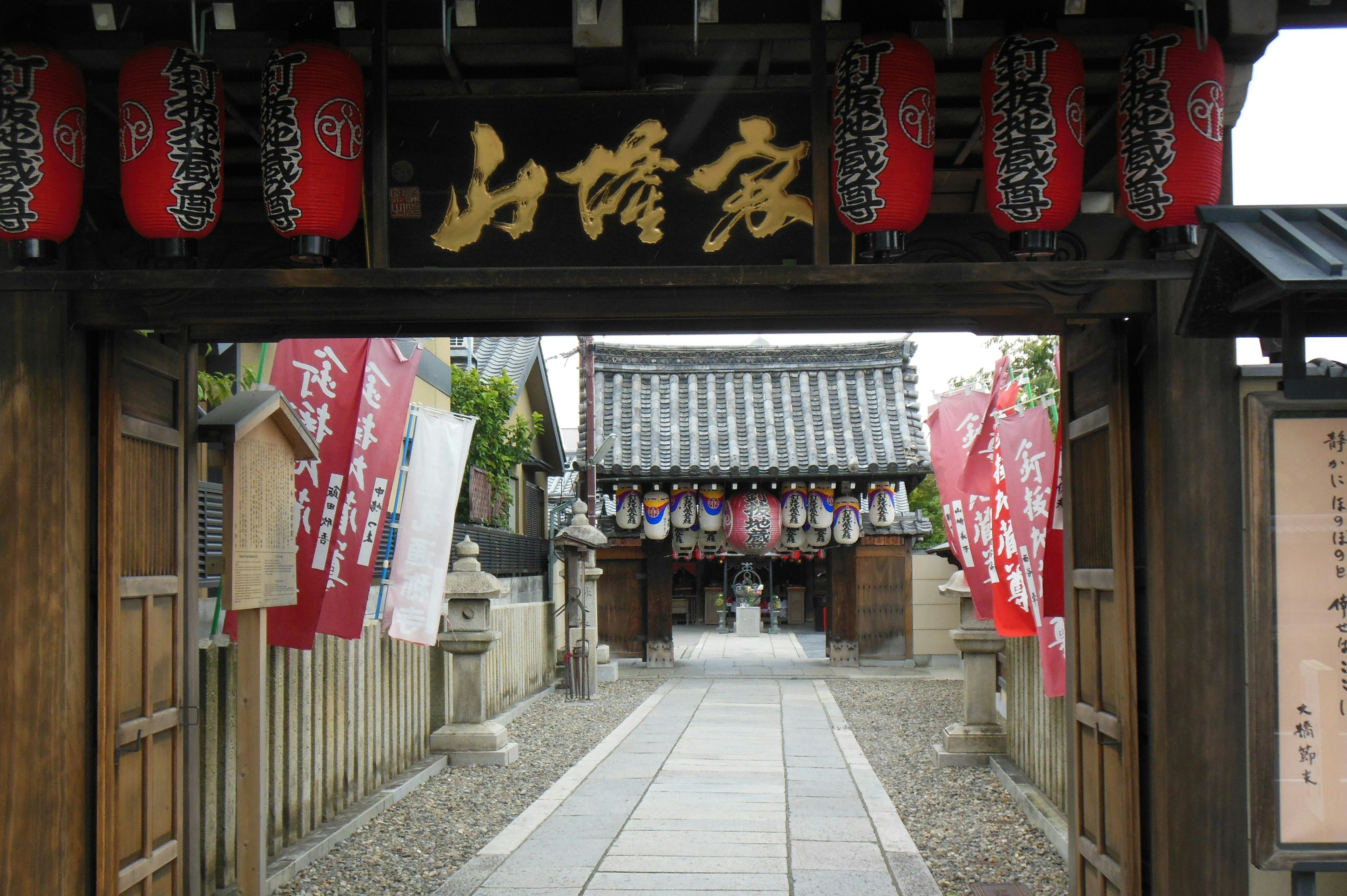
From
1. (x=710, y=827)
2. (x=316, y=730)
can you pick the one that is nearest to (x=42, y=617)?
(x=316, y=730)

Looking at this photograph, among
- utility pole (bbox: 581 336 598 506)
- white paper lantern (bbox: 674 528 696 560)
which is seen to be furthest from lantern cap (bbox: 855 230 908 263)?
white paper lantern (bbox: 674 528 696 560)

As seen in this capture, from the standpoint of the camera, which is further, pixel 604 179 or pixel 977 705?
pixel 977 705

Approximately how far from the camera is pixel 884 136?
464 centimetres

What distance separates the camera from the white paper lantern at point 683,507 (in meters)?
22.0

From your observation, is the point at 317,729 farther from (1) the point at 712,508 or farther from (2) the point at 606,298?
(1) the point at 712,508

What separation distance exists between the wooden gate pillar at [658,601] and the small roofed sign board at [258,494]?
Result: 52.1 feet

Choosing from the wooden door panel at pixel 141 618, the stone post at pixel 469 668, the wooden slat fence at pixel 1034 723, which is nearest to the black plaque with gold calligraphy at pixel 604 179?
the wooden door panel at pixel 141 618

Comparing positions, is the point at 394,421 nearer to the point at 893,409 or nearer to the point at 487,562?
the point at 487,562

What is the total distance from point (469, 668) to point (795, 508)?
11506 millimetres

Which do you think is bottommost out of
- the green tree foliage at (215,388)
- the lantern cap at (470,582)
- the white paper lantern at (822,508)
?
the lantern cap at (470,582)

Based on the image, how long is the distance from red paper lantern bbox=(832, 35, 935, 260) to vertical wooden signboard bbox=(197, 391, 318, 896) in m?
3.54

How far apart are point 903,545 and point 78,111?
1986 centimetres

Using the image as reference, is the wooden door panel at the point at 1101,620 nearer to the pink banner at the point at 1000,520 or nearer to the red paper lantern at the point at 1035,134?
the red paper lantern at the point at 1035,134

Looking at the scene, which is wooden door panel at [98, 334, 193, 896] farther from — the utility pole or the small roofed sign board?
the utility pole
